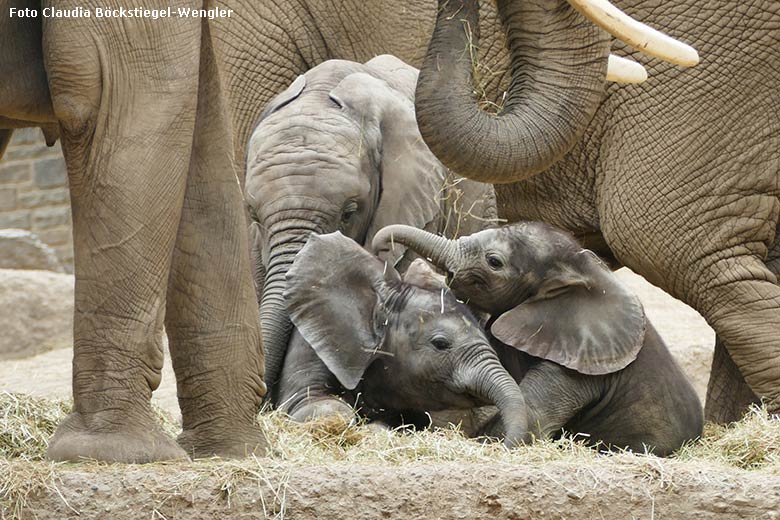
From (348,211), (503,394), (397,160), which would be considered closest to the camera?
(503,394)

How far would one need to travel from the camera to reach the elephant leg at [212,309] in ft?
15.0

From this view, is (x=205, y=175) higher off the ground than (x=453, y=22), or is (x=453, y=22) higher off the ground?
(x=453, y=22)

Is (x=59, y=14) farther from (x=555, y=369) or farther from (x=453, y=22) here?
(x=555, y=369)

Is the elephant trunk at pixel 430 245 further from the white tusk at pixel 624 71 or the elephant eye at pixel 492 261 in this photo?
the white tusk at pixel 624 71

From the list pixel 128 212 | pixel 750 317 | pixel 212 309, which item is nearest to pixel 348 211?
pixel 750 317

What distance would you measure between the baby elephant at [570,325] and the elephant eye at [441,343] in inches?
7.9

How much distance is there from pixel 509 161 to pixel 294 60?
2705 mm

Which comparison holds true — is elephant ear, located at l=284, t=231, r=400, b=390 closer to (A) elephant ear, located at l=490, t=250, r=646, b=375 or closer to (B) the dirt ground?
(A) elephant ear, located at l=490, t=250, r=646, b=375

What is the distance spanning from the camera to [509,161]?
15.5ft

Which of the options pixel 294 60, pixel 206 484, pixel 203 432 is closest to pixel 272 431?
pixel 203 432

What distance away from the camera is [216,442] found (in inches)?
180

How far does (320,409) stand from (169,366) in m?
3.66

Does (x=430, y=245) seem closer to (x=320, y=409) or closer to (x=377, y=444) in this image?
(x=320, y=409)

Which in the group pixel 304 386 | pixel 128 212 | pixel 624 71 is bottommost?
pixel 304 386
